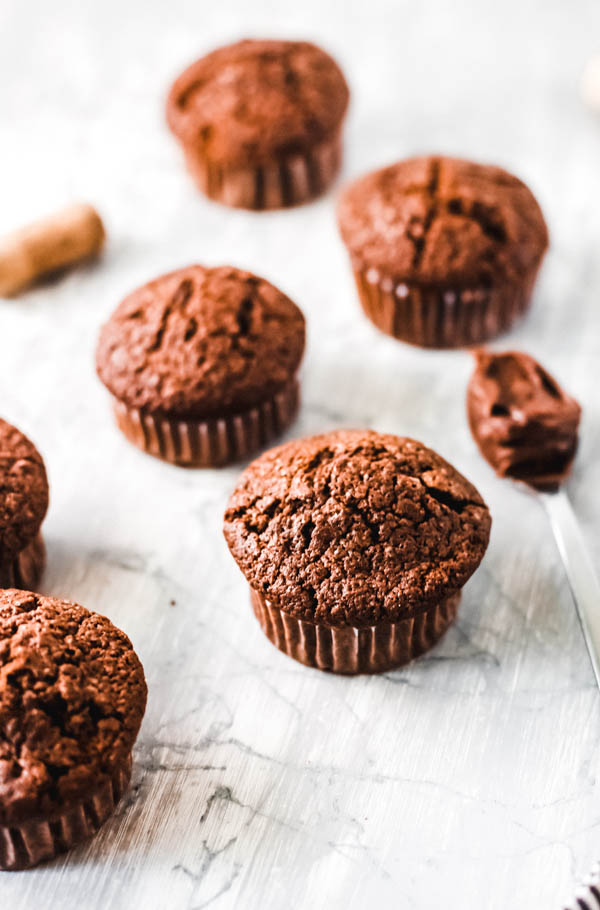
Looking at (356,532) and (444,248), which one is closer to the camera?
(356,532)

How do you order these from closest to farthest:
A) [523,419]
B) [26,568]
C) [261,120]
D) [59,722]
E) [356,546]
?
1. [59,722]
2. [356,546]
3. [26,568]
4. [523,419]
5. [261,120]

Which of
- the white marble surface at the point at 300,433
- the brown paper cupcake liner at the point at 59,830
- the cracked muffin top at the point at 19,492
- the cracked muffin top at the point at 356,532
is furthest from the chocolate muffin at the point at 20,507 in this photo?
the brown paper cupcake liner at the point at 59,830

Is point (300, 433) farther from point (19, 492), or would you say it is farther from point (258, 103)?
point (258, 103)

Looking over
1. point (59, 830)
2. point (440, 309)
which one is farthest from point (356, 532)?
point (440, 309)

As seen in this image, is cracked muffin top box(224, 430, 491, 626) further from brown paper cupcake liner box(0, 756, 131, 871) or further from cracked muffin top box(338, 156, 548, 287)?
cracked muffin top box(338, 156, 548, 287)

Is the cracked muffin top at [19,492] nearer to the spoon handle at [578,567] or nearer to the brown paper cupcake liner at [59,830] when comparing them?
the brown paper cupcake liner at [59,830]

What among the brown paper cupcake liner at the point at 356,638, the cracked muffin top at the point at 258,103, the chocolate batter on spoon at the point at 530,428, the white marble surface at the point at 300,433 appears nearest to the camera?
the white marble surface at the point at 300,433

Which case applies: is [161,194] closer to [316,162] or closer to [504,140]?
[316,162]
